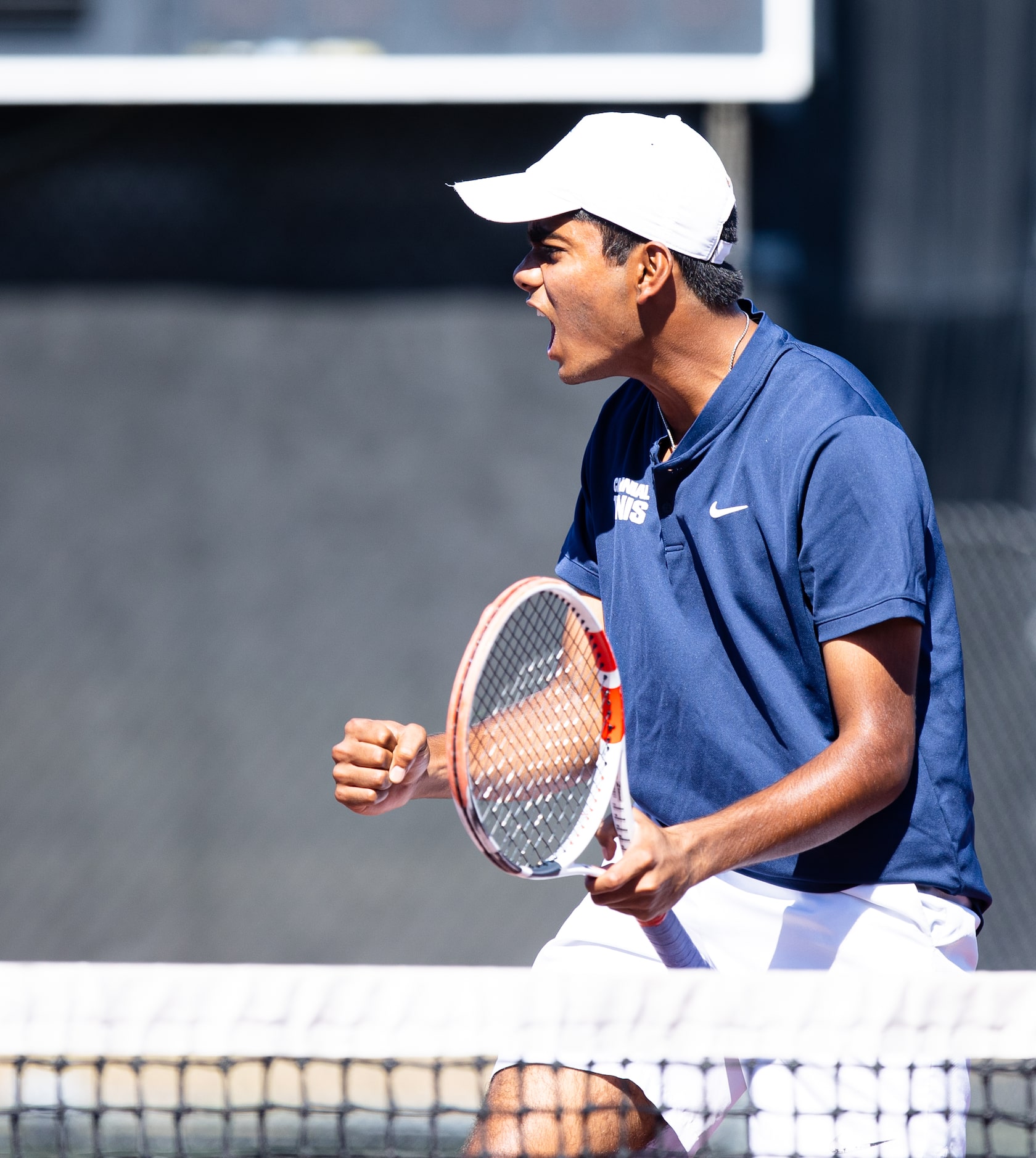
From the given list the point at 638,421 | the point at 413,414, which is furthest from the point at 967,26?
the point at 638,421

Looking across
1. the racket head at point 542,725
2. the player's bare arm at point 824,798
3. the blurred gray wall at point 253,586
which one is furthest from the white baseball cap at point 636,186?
the blurred gray wall at point 253,586

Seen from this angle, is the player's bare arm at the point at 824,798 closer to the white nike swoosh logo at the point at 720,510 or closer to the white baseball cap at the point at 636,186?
the white nike swoosh logo at the point at 720,510

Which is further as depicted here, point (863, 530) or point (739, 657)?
point (739, 657)

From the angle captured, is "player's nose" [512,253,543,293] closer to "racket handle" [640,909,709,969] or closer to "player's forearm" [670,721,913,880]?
"player's forearm" [670,721,913,880]

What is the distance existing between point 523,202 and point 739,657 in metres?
0.69

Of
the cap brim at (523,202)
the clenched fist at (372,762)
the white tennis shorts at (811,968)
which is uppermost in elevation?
the cap brim at (523,202)

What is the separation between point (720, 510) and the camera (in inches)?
73.3

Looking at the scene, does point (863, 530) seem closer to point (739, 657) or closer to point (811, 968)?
point (739, 657)

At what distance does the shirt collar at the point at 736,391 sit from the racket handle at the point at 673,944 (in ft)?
2.01

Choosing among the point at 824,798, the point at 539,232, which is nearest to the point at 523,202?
the point at 539,232

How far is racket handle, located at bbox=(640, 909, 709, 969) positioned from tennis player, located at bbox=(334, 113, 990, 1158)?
0.06 meters

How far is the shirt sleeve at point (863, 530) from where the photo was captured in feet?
5.47

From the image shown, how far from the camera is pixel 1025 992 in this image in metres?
1.60

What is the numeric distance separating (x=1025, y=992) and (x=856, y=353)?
3.39 m
